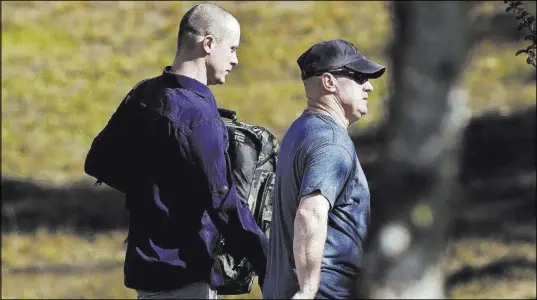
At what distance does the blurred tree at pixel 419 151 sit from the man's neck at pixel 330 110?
1568mm

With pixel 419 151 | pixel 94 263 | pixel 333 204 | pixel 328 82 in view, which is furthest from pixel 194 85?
pixel 94 263

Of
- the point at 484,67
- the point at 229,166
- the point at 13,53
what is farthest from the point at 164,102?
the point at 13,53

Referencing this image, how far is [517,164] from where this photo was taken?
15211 millimetres

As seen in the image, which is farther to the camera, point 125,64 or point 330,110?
point 125,64

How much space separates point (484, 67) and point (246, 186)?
14681 mm

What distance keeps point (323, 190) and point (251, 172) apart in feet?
2.98

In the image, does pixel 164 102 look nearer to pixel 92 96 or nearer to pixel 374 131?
pixel 374 131

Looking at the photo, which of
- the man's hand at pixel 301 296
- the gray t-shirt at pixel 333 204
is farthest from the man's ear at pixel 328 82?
the man's hand at pixel 301 296

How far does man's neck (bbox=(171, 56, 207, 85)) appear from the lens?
210 inches

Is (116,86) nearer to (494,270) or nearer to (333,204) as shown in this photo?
(494,270)

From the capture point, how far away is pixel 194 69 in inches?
210

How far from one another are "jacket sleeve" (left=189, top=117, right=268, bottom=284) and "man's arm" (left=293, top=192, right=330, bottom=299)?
1.20 feet

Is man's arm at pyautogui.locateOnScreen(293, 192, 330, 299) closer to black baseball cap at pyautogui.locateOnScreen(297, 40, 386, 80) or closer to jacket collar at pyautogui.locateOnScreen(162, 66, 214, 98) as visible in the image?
black baseball cap at pyautogui.locateOnScreen(297, 40, 386, 80)

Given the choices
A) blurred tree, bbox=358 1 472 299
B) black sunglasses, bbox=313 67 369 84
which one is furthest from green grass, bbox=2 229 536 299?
blurred tree, bbox=358 1 472 299
